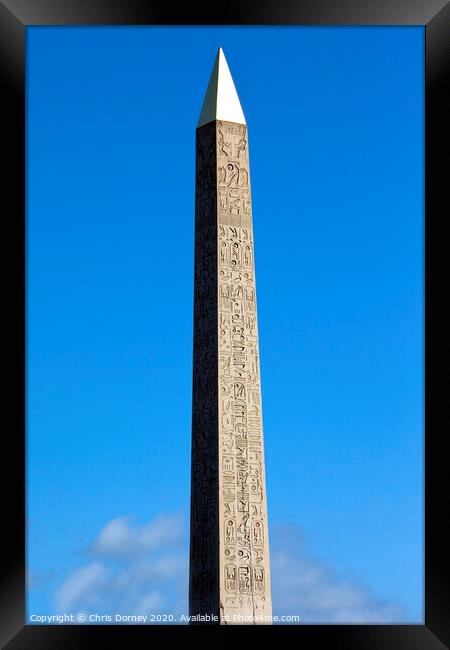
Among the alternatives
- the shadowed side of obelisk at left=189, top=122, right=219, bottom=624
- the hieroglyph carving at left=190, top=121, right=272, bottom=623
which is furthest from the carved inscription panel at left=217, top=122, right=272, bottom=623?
the shadowed side of obelisk at left=189, top=122, right=219, bottom=624

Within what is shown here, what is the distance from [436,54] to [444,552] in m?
4.38

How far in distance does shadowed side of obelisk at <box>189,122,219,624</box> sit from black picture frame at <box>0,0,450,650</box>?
8.74m

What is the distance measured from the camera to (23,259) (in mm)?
14711

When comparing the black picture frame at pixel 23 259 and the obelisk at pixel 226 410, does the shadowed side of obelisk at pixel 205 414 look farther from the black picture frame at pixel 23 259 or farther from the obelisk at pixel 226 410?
the black picture frame at pixel 23 259

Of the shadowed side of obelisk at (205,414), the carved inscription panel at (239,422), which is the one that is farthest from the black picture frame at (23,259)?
the shadowed side of obelisk at (205,414)

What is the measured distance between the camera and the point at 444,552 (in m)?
14.6

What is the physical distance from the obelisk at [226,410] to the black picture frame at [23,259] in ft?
28.2

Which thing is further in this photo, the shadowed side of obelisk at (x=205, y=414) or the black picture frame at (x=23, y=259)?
the shadowed side of obelisk at (x=205, y=414)

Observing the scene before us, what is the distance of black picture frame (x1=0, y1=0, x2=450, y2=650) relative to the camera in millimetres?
14578

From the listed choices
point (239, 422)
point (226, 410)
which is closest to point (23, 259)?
point (226, 410)

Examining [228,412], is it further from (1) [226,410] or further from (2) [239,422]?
(2) [239,422]

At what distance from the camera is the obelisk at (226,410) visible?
24.0 metres

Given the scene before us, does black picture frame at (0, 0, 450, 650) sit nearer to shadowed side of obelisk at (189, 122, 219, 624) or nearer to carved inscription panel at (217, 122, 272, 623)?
carved inscription panel at (217, 122, 272, 623)
